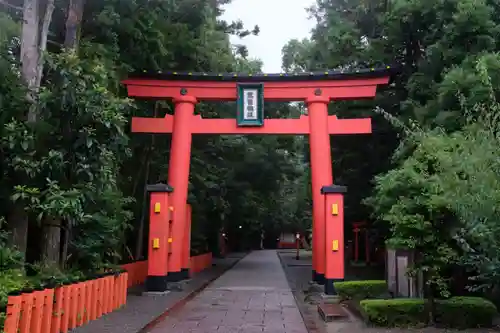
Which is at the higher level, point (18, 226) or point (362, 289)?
point (18, 226)

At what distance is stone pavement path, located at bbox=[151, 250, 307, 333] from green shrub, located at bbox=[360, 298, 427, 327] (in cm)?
134

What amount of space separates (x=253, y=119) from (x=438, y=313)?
8272 mm

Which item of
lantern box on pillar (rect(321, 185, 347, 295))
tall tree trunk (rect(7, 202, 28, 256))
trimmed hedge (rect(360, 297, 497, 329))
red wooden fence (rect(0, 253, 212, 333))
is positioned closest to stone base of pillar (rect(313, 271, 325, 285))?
lantern box on pillar (rect(321, 185, 347, 295))

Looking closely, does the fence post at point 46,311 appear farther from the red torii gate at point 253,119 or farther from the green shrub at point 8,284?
→ the red torii gate at point 253,119

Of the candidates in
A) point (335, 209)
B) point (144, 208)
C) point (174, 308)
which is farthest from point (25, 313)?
point (144, 208)

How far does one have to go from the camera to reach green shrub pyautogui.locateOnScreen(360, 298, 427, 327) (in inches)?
365

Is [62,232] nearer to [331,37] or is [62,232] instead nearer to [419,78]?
[419,78]

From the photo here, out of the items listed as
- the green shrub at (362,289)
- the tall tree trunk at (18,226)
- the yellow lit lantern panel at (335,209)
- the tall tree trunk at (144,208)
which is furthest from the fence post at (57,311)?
the tall tree trunk at (144,208)

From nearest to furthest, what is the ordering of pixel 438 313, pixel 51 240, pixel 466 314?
pixel 466 314
pixel 438 313
pixel 51 240

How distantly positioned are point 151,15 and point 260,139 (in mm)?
16762

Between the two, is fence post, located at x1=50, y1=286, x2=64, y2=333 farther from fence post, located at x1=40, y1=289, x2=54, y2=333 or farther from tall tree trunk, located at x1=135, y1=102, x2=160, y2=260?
tall tree trunk, located at x1=135, y1=102, x2=160, y2=260

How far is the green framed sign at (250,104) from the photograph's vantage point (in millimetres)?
15617

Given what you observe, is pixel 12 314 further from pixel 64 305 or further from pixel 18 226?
pixel 18 226

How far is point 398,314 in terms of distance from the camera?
9.30m
